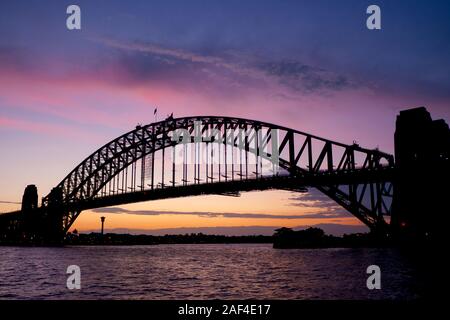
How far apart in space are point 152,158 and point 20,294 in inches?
2523

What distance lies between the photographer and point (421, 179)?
184 feet

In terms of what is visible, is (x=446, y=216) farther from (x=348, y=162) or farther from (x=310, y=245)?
(x=310, y=245)

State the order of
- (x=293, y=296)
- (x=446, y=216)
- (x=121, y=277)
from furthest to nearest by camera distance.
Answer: (x=446, y=216) → (x=121, y=277) → (x=293, y=296)

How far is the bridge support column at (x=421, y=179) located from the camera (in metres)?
55.1

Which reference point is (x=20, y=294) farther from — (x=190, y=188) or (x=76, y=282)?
(x=190, y=188)

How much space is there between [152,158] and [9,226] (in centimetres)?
5260

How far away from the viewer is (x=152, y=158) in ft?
277

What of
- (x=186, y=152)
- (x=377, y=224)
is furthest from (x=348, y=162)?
(x=186, y=152)

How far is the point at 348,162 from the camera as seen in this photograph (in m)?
63.8

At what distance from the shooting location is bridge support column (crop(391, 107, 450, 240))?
55.1 m

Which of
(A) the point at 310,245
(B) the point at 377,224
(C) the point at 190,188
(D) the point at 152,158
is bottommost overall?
(A) the point at 310,245

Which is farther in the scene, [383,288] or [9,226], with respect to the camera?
[9,226]
